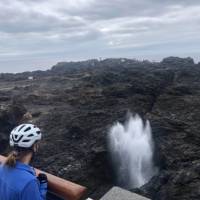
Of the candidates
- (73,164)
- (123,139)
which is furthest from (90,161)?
(123,139)

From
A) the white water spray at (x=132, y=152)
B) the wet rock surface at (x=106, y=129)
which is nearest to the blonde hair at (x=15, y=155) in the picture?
the wet rock surface at (x=106, y=129)

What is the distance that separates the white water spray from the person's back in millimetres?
11299

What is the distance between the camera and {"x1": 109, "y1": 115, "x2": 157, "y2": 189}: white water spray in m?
14.9

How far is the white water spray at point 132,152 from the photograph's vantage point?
14891 mm

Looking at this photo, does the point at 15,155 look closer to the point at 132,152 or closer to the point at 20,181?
the point at 20,181

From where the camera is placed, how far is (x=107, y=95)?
22375mm

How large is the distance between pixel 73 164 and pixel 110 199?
31.1ft

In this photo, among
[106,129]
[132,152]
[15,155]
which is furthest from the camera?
[132,152]

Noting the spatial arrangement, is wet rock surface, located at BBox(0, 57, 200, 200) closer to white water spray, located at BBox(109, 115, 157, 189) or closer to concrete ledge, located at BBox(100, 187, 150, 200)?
white water spray, located at BBox(109, 115, 157, 189)

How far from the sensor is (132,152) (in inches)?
666

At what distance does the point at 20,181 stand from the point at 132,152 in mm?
13908

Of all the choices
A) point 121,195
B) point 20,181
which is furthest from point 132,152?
point 20,181

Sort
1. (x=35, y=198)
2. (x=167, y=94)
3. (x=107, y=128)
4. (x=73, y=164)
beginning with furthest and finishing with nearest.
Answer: (x=167, y=94) < (x=107, y=128) < (x=73, y=164) < (x=35, y=198)

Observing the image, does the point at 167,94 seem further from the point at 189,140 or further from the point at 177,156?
the point at 177,156
